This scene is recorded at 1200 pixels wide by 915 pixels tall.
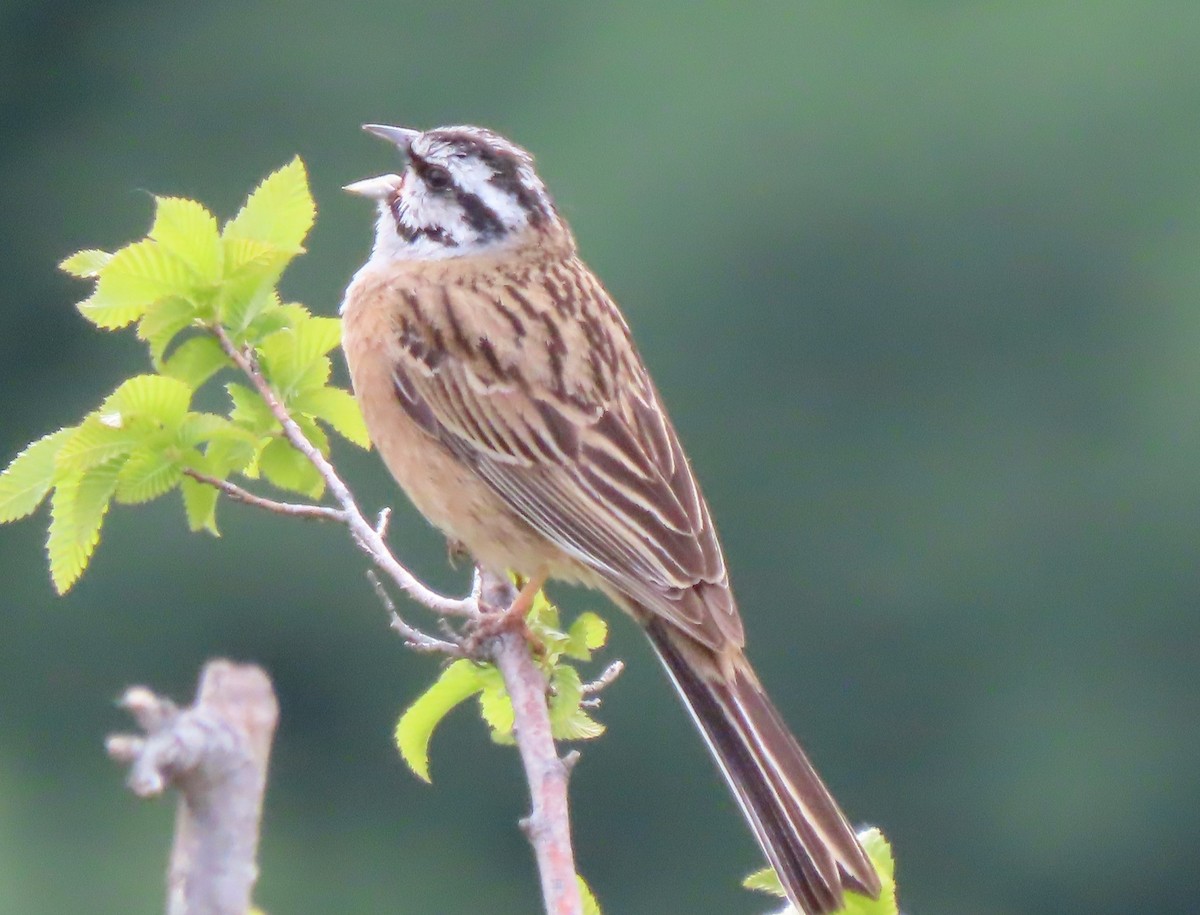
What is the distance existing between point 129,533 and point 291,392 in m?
24.2

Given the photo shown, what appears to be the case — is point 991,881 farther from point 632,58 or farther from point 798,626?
point 632,58

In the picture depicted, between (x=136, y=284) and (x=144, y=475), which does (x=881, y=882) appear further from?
(x=136, y=284)

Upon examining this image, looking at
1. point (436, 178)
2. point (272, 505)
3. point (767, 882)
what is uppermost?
point (436, 178)

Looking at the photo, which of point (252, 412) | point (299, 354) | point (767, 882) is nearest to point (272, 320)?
point (299, 354)

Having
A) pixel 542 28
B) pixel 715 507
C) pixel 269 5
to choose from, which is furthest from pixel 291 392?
pixel 269 5

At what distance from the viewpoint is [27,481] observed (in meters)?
4.20

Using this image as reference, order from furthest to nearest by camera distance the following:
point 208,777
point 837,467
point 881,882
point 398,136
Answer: point 837,467
point 398,136
point 881,882
point 208,777

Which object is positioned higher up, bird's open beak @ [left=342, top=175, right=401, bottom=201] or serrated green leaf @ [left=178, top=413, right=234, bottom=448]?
bird's open beak @ [left=342, top=175, right=401, bottom=201]

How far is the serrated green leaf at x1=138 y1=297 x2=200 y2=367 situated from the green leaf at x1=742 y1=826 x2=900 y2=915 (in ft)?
4.87

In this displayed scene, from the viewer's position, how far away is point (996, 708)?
31.3 meters

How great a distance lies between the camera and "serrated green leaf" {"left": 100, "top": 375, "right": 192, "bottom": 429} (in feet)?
13.6

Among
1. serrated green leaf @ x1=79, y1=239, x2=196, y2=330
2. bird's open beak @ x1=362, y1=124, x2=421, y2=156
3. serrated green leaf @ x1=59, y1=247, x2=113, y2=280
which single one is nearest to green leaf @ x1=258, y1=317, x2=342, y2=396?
serrated green leaf @ x1=79, y1=239, x2=196, y2=330

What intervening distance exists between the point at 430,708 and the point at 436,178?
1815 millimetres

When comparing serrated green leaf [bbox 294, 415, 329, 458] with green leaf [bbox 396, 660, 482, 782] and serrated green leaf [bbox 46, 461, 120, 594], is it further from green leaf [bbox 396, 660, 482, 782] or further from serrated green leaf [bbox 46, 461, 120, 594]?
green leaf [bbox 396, 660, 482, 782]
